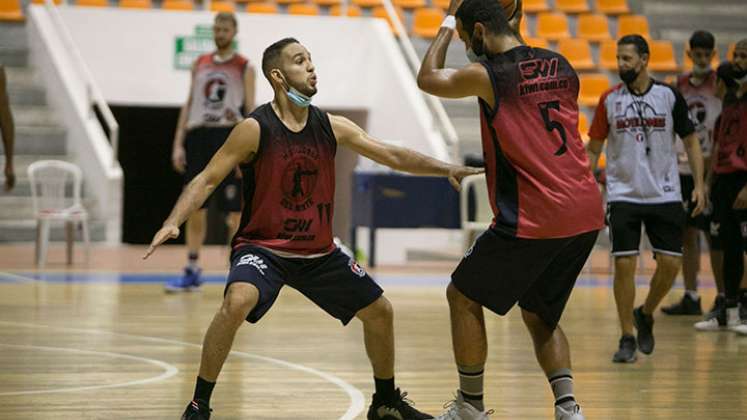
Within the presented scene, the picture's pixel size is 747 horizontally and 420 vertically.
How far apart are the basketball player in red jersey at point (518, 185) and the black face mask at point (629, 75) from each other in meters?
2.19

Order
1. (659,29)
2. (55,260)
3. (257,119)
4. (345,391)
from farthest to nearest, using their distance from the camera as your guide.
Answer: (659,29) → (55,260) → (345,391) → (257,119)

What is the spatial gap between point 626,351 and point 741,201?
1.62 m

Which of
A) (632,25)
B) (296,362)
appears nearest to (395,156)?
(296,362)

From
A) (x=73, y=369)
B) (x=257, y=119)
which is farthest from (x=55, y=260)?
(x=257, y=119)

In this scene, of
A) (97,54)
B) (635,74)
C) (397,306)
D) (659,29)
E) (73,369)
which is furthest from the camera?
(659,29)

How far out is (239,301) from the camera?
470cm

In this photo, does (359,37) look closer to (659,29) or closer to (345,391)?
(659,29)

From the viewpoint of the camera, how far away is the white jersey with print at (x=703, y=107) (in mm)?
9055

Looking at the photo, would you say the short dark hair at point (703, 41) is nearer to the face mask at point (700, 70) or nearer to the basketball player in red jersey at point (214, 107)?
the face mask at point (700, 70)

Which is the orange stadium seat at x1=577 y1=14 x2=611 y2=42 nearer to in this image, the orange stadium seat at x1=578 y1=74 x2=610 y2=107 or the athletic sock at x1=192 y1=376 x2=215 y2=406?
the orange stadium seat at x1=578 y1=74 x2=610 y2=107

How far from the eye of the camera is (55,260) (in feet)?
44.3

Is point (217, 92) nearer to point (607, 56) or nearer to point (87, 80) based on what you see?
point (87, 80)

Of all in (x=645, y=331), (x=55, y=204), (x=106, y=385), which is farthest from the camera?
(x=55, y=204)

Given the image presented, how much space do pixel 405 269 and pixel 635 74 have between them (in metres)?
7.13
